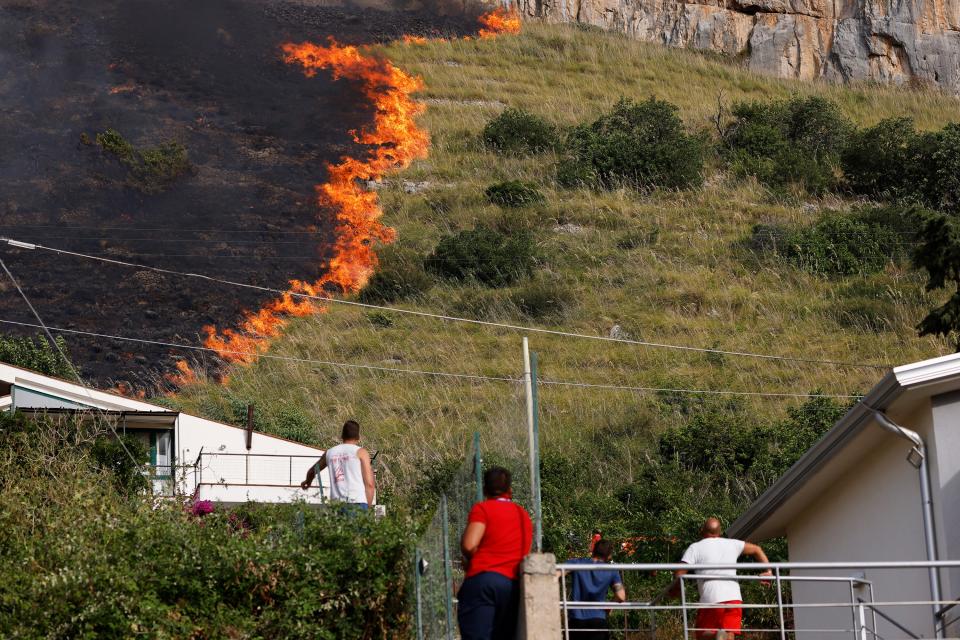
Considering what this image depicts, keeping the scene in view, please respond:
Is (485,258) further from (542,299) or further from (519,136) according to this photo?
(519,136)

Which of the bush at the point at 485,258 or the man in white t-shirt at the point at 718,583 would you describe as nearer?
the man in white t-shirt at the point at 718,583

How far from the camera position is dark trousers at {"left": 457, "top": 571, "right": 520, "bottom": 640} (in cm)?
884

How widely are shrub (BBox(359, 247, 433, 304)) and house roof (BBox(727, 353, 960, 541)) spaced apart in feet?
98.3

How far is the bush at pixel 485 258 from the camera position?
44656mm

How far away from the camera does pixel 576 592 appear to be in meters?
11.4

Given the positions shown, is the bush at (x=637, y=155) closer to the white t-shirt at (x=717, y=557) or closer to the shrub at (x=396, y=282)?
the shrub at (x=396, y=282)

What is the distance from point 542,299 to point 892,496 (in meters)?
30.6

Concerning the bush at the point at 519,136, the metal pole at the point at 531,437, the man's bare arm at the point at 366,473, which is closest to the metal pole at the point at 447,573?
the metal pole at the point at 531,437

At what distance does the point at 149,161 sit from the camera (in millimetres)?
59688

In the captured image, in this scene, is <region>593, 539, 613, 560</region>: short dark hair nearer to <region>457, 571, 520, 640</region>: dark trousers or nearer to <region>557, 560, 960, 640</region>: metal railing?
<region>557, 560, 960, 640</region>: metal railing

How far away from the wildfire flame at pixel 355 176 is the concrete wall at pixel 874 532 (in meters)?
28.5

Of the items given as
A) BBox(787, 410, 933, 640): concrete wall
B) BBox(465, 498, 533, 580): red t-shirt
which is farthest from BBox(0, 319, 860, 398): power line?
BBox(465, 498, 533, 580): red t-shirt

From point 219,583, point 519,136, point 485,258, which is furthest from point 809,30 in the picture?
point 219,583

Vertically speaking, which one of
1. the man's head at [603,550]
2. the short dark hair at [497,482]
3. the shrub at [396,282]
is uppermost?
the shrub at [396,282]
